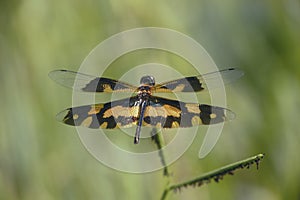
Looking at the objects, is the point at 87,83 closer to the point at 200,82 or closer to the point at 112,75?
the point at 200,82

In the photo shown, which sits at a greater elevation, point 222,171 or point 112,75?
point 112,75

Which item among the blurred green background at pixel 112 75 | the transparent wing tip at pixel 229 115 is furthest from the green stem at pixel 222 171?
the blurred green background at pixel 112 75

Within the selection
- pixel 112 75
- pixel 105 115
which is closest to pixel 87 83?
pixel 105 115

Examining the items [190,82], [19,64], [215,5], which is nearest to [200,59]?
[215,5]

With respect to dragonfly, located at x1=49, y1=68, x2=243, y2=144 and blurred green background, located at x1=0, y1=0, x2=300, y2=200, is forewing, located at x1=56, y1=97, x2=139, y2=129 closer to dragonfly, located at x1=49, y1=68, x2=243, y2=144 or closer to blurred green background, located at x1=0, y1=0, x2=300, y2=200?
dragonfly, located at x1=49, y1=68, x2=243, y2=144

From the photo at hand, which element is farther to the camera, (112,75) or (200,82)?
(112,75)

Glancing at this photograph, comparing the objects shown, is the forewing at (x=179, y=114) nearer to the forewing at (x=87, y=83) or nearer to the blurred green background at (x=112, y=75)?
the forewing at (x=87, y=83)
